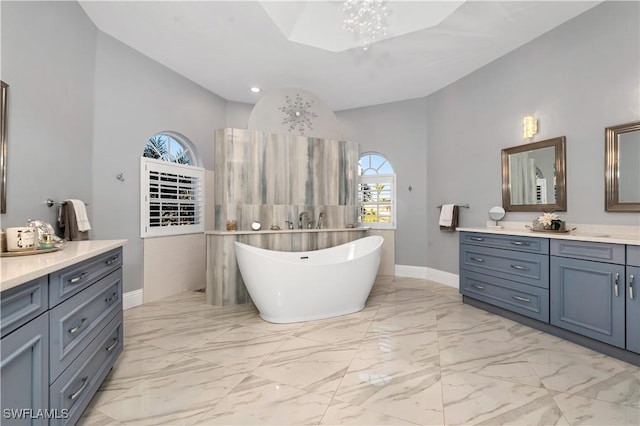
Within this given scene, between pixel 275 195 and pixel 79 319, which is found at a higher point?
pixel 275 195

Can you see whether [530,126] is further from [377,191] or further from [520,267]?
[377,191]

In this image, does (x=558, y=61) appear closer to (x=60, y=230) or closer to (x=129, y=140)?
(x=129, y=140)

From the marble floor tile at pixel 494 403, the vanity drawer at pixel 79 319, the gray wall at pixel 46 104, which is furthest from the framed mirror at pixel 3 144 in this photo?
the marble floor tile at pixel 494 403

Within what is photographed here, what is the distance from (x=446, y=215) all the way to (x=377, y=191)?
49.2 inches

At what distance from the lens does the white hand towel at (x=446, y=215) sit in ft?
13.4

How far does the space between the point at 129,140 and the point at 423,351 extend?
357 cm

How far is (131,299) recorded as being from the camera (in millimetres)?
3311

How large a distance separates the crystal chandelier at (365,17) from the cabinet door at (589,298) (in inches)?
99.1

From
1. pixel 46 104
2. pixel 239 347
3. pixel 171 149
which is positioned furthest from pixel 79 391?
pixel 171 149

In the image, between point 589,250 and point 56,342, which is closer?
point 56,342

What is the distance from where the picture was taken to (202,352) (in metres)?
2.30

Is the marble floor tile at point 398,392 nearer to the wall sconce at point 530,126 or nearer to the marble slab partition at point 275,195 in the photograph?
the marble slab partition at point 275,195

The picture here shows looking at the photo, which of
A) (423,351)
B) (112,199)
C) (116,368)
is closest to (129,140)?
(112,199)

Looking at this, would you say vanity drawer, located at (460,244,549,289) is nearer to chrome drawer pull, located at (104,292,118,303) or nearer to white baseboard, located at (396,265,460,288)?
white baseboard, located at (396,265,460,288)
